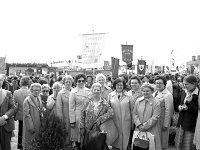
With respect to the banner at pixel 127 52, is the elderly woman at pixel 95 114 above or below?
below

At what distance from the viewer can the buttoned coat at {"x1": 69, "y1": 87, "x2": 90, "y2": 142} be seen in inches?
245

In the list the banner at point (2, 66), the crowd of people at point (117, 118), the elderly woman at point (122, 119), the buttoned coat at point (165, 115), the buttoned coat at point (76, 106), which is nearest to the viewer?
the crowd of people at point (117, 118)

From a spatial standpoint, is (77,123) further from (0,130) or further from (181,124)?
(181,124)

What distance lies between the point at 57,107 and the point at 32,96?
2.31ft

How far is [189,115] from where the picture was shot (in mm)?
5590

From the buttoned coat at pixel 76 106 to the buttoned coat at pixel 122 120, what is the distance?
29.0 inches

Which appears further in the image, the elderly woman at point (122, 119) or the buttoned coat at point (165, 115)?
the buttoned coat at point (165, 115)

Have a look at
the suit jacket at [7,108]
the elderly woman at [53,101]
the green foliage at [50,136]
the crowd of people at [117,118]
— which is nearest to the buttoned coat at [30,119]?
the crowd of people at [117,118]

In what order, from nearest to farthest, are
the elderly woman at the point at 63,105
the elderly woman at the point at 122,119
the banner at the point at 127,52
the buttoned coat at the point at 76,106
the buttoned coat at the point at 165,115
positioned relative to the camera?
1. the elderly woman at the point at 122,119
2. the buttoned coat at the point at 165,115
3. the buttoned coat at the point at 76,106
4. the elderly woman at the point at 63,105
5. the banner at the point at 127,52

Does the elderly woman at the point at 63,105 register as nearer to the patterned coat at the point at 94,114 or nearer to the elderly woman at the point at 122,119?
the patterned coat at the point at 94,114

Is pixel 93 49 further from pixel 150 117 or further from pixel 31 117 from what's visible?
pixel 150 117

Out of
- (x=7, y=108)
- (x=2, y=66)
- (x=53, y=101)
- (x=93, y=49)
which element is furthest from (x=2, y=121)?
(x=2, y=66)

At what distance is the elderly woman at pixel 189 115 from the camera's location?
18.0 ft

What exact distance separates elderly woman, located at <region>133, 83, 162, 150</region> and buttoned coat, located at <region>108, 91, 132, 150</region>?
9.2 inches
